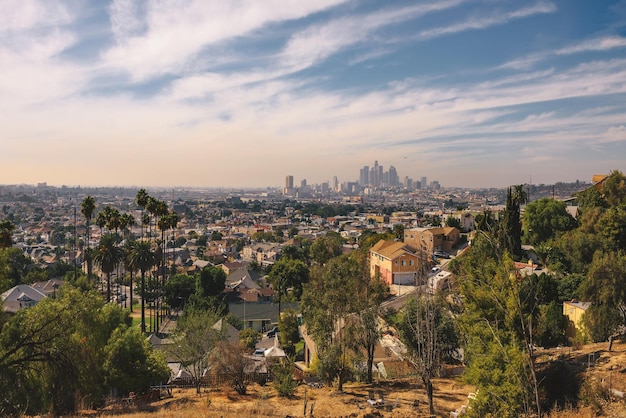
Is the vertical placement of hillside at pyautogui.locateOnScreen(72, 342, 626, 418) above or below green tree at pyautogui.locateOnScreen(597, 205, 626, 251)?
below

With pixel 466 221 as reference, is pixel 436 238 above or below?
below

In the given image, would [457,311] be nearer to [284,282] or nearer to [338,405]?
[338,405]

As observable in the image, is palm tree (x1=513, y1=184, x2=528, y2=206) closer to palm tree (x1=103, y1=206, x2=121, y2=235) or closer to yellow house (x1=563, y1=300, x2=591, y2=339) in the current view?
yellow house (x1=563, y1=300, x2=591, y2=339)

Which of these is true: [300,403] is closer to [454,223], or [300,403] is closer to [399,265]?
[399,265]

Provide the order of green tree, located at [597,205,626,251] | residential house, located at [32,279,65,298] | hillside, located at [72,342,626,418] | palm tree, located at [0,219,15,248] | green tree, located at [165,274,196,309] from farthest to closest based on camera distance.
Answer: residential house, located at [32,279,65,298] < green tree, located at [165,274,196,309] < palm tree, located at [0,219,15,248] < green tree, located at [597,205,626,251] < hillside, located at [72,342,626,418]

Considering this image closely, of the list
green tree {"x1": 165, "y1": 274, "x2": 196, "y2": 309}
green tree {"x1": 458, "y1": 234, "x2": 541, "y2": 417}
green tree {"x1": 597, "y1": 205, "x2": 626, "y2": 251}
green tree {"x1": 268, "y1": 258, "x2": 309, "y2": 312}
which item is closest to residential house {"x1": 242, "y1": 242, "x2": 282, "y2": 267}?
green tree {"x1": 268, "y1": 258, "x2": 309, "y2": 312}

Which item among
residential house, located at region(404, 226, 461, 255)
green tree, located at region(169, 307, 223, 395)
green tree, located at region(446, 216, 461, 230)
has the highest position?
green tree, located at region(446, 216, 461, 230)

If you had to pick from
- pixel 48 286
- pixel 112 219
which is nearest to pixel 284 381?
pixel 112 219
